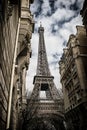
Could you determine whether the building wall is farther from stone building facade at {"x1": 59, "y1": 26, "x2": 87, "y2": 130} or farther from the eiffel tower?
the eiffel tower

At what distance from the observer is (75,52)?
101ft

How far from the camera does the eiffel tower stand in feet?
194

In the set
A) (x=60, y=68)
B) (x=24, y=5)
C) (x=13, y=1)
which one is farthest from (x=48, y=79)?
(x=13, y=1)

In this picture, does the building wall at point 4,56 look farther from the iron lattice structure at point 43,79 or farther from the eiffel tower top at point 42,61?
the eiffel tower top at point 42,61

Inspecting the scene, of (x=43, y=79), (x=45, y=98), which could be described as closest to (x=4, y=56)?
(x=45, y=98)

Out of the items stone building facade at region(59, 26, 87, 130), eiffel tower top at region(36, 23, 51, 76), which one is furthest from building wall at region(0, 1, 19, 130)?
eiffel tower top at region(36, 23, 51, 76)

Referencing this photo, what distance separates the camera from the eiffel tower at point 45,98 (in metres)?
59.2

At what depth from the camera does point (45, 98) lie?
69938mm

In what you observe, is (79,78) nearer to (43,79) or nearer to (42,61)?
(43,79)

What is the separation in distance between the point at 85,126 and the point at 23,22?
66.6ft

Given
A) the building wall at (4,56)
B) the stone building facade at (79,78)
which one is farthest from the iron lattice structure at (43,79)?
the building wall at (4,56)

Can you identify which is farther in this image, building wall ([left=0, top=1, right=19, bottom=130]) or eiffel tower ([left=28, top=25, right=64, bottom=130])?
eiffel tower ([left=28, top=25, right=64, bottom=130])

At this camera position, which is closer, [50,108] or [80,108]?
[80,108]

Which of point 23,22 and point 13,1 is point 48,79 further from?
point 13,1
